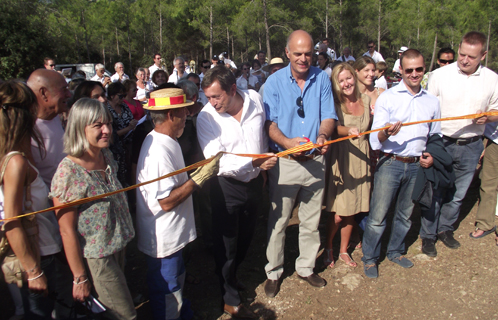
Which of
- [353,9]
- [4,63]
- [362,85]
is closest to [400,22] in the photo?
[353,9]

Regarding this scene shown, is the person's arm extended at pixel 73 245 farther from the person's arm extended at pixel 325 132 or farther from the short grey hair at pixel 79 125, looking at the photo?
the person's arm extended at pixel 325 132

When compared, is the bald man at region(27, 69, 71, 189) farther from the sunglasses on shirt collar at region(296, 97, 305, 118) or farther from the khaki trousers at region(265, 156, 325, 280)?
the sunglasses on shirt collar at region(296, 97, 305, 118)

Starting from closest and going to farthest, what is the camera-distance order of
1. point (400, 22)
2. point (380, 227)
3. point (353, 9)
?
A: 1. point (380, 227)
2. point (400, 22)
3. point (353, 9)

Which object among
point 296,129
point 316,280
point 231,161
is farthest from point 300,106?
point 316,280

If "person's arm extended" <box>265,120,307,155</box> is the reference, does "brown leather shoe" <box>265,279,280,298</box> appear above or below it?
below

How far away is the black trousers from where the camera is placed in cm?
326

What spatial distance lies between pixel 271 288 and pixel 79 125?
2.47m

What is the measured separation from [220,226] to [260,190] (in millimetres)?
543

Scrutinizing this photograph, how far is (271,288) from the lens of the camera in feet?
11.9

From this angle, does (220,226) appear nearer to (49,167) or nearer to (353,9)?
(49,167)

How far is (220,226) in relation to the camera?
332 centimetres

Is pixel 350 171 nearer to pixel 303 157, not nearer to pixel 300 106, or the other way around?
pixel 303 157

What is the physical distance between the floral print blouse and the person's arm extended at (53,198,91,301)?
4 cm

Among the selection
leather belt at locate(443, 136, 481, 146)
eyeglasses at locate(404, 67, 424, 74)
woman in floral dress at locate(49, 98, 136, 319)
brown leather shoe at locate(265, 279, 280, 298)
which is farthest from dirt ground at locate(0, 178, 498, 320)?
eyeglasses at locate(404, 67, 424, 74)
